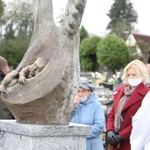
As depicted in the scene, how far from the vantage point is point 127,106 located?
7.07 metres

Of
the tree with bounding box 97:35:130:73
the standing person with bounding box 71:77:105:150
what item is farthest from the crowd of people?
the tree with bounding box 97:35:130:73

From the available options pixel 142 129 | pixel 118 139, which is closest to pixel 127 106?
pixel 118 139

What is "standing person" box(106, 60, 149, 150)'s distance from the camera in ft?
23.0

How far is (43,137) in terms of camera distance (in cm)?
507

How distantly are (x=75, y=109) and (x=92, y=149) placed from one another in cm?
55

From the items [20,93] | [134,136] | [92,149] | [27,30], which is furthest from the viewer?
[27,30]

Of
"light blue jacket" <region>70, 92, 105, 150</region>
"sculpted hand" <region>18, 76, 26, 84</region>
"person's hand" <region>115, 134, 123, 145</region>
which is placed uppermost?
"sculpted hand" <region>18, 76, 26, 84</region>

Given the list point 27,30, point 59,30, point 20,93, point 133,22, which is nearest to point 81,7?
point 59,30

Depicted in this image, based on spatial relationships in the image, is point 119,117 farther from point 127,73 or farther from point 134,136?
point 134,136

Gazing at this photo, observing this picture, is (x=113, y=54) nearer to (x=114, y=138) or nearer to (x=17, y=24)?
(x=17, y=24)

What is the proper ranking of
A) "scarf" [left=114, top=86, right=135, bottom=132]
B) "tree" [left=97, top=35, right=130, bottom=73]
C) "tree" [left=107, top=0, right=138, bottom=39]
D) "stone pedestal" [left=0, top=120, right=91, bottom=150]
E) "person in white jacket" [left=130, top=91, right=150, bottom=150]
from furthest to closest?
"tree" [left=107, top=0, right=138, bottom=39], "tree" [left=97, top=35, right=130, bottom=73], "scarf" [left=114, top=86, right=135, bottom=132], "stone pedestal" [left=0, top=120, right=91, bottom=150], "person in white jacket" [left=130, top=91, right=150, bottom=150]

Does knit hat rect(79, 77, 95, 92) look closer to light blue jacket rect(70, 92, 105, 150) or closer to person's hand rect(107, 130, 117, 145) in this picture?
light blue jacket rect(70, 92, 105, 150)

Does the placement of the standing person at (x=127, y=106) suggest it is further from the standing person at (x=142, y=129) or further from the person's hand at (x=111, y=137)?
the standing person at (x=142, y=129)

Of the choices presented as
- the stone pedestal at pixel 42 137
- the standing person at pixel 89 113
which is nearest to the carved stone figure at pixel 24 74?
the stone pedestal at pixel 42 137
